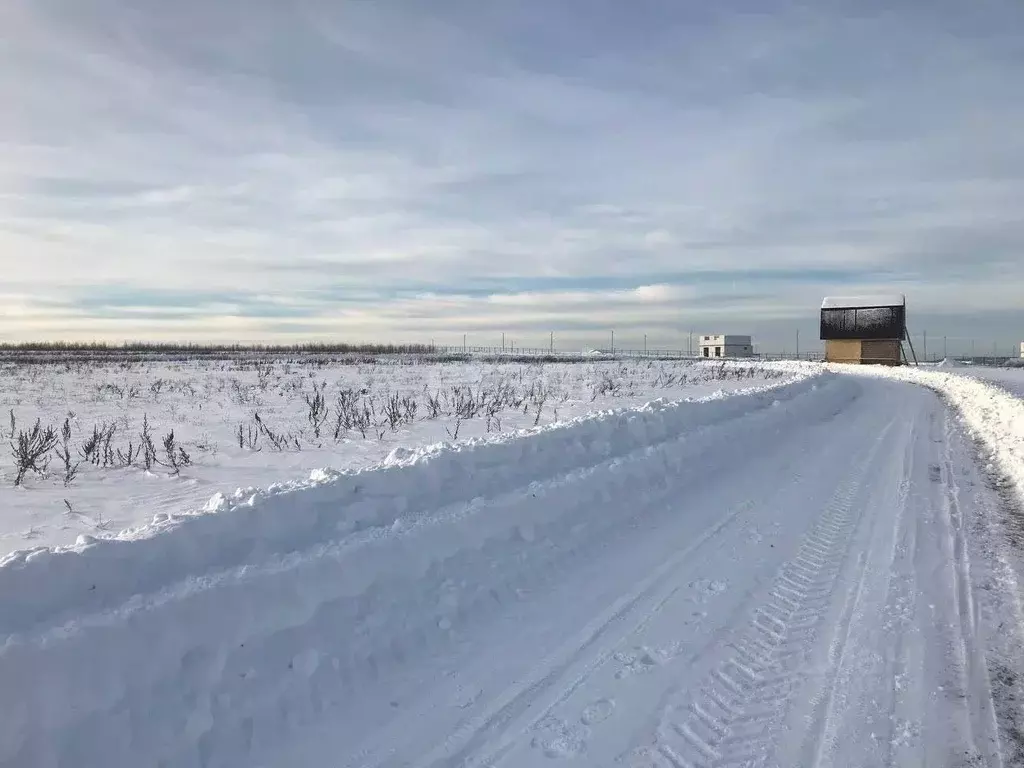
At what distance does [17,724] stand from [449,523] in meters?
3.33

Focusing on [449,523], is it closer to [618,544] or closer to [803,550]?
[618,544]

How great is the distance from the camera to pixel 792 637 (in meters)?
4.42

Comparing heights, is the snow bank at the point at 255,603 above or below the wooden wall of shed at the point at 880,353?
below

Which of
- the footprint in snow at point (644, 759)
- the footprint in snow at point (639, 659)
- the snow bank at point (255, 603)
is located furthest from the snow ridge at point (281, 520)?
→ the footprint in snow at point (644, 759)

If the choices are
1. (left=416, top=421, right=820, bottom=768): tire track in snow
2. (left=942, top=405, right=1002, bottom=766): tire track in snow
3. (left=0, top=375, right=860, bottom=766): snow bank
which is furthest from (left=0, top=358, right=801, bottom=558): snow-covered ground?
(left=942, top=405, right=1002, bottom=766): tire track in snow

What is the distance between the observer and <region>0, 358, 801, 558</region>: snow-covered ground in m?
6.72

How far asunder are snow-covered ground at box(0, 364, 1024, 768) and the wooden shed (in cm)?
5645

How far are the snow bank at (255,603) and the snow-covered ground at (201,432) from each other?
5.76 ft

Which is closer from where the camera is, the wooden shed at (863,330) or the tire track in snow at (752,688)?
the tire track in snow at (752,688)

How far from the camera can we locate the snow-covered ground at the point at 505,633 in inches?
129

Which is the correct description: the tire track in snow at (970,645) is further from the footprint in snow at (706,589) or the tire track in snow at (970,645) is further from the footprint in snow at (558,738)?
the footprint in snow at (558,738)

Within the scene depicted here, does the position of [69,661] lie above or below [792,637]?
above

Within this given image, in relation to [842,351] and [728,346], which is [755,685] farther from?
[728,346]

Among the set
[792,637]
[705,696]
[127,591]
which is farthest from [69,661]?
[792,637]
